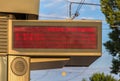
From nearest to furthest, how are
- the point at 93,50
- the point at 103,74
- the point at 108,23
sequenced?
the point at 93,50 < the point at 108,23 < the point at 103,74

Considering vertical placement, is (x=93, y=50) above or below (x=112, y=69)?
above

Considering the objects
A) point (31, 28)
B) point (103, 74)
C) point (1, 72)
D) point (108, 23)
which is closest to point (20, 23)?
point (31, 28)

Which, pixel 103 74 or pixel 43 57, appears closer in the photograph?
pixel 43 57

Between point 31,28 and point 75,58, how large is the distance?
1804 millimetres

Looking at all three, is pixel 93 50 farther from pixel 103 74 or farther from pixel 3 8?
pixel 103 74

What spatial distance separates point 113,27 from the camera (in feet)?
116

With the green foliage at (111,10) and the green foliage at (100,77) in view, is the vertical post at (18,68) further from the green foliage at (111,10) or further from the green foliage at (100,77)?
the green foliage at (100,77)

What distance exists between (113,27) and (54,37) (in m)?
18.4

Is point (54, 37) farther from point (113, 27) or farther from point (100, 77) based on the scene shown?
point (100, 77)

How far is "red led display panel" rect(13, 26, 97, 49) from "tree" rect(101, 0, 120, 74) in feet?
58.1

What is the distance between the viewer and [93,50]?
56.3 feet

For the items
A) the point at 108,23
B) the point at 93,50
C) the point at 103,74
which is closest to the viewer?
the point at 93,50

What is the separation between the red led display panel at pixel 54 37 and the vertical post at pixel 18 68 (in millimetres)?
519

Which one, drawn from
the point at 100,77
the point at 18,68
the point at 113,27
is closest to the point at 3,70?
the point at 18,68
